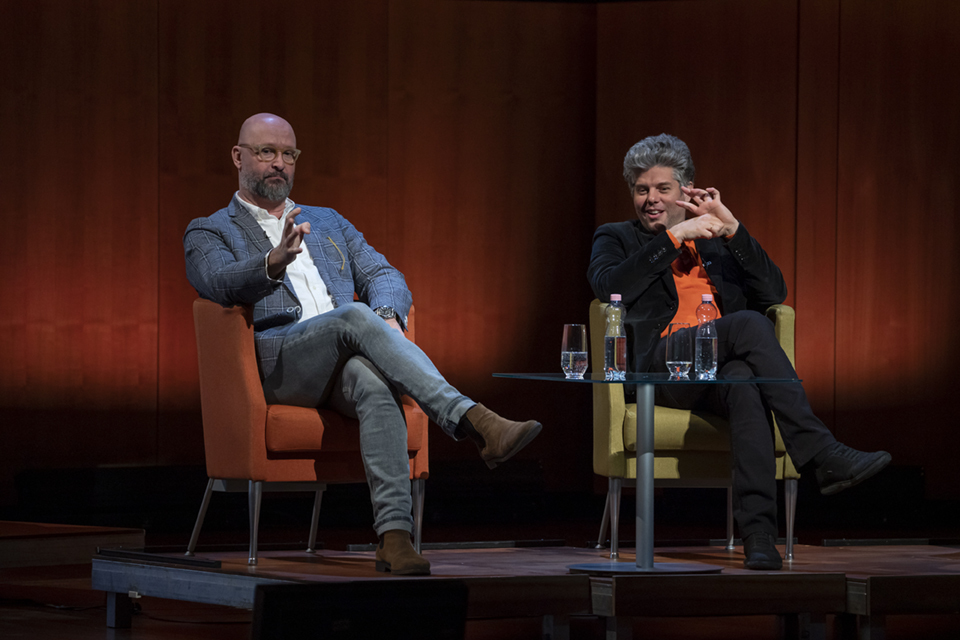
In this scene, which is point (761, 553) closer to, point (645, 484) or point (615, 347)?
point (645, 484)

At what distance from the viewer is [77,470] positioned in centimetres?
533

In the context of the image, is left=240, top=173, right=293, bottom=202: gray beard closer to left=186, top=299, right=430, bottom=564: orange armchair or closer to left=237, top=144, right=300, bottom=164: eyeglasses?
left=237, top=144, right=300, bottom=164: eyeglasses

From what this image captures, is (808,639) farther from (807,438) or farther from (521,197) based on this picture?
Answer: (521,197)

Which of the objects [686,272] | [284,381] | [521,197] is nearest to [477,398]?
[521,197]

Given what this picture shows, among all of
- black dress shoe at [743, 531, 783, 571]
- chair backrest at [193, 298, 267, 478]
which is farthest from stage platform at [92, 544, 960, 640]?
chair backrest at [193, 298, 267, 478]

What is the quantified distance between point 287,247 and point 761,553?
137cm

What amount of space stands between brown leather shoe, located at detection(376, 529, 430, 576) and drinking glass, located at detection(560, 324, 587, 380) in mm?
572

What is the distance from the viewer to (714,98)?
6180mm

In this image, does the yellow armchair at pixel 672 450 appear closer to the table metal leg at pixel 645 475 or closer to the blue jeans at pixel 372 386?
the table metal leg at pixel 645 475

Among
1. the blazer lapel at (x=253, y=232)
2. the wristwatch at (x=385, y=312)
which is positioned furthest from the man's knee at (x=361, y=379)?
the blazer lapel at (x=253, y=232)

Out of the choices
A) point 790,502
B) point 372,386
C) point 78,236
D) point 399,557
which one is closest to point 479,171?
point 78,236

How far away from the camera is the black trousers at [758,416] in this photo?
314cm

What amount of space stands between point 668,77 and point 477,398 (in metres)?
1.84

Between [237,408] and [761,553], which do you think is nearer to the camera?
[761,553]
